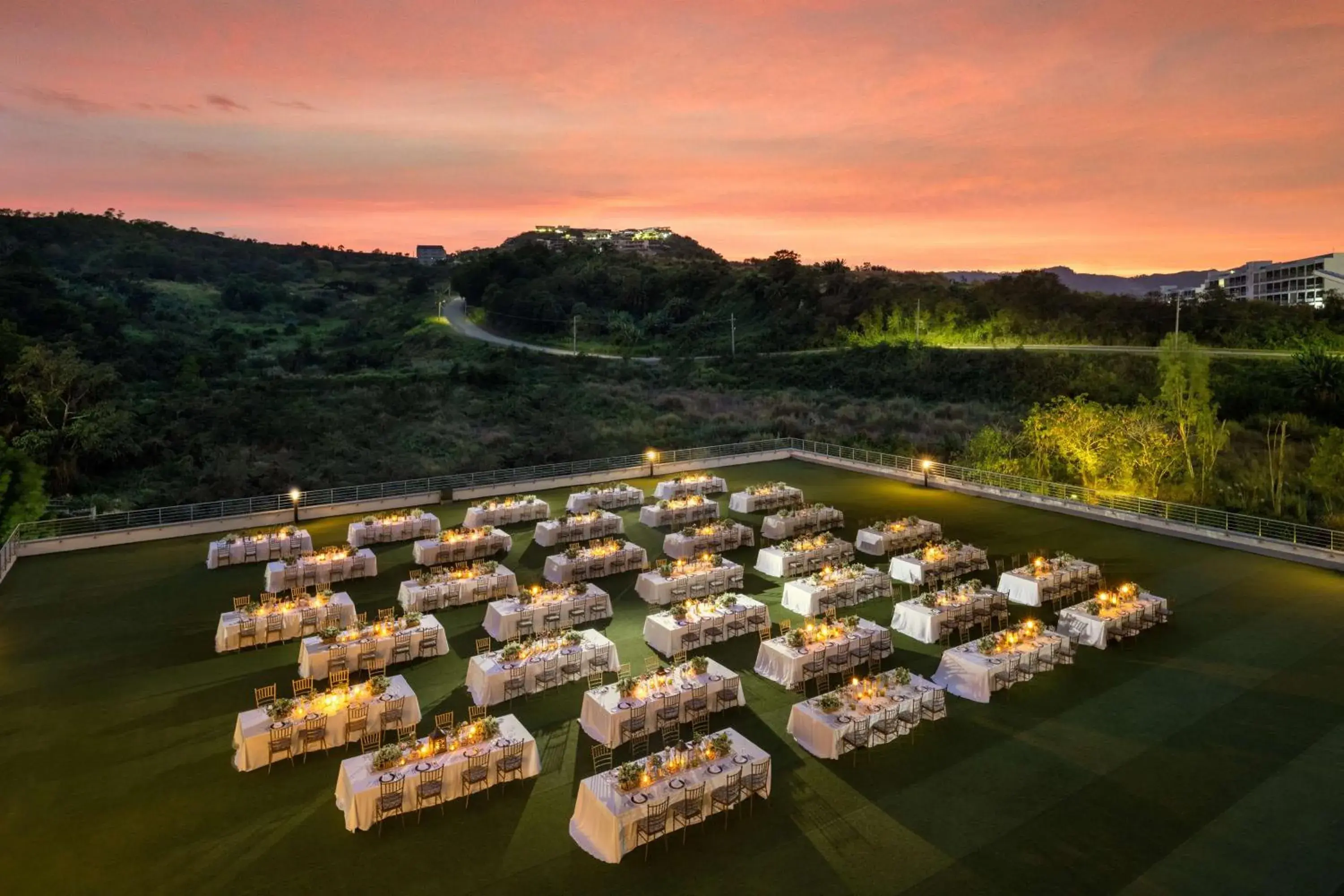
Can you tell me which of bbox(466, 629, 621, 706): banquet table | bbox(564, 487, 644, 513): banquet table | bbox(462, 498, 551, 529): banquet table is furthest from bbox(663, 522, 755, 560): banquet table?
bbox(466, 629, 621, 706): banquet table

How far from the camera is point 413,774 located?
9.21 m

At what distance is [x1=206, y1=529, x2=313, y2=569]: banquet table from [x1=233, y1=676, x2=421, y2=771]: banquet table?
8.87m

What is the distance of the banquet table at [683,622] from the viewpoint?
14086 millimetres

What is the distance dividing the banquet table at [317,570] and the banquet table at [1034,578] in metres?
15.2

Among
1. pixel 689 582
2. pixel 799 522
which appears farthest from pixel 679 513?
pixel 689 582

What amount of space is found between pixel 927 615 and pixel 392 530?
14836 mm

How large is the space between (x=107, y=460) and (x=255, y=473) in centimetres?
818

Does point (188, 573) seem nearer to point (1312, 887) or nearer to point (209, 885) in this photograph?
point (209, 885)

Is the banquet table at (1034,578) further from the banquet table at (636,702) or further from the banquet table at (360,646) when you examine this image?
the banquet table at (360,646)

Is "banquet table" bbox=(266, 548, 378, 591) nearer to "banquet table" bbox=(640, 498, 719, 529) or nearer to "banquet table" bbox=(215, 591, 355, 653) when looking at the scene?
"banquet table" bbox=(215, 591, 355, 653)

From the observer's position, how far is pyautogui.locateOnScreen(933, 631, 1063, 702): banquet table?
479 inches

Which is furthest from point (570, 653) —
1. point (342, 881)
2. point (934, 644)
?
point (934, 644)

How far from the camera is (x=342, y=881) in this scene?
820 centimetres

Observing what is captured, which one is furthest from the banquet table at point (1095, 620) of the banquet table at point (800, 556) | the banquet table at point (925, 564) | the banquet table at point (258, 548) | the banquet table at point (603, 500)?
the banquet table at point (258, 548)
